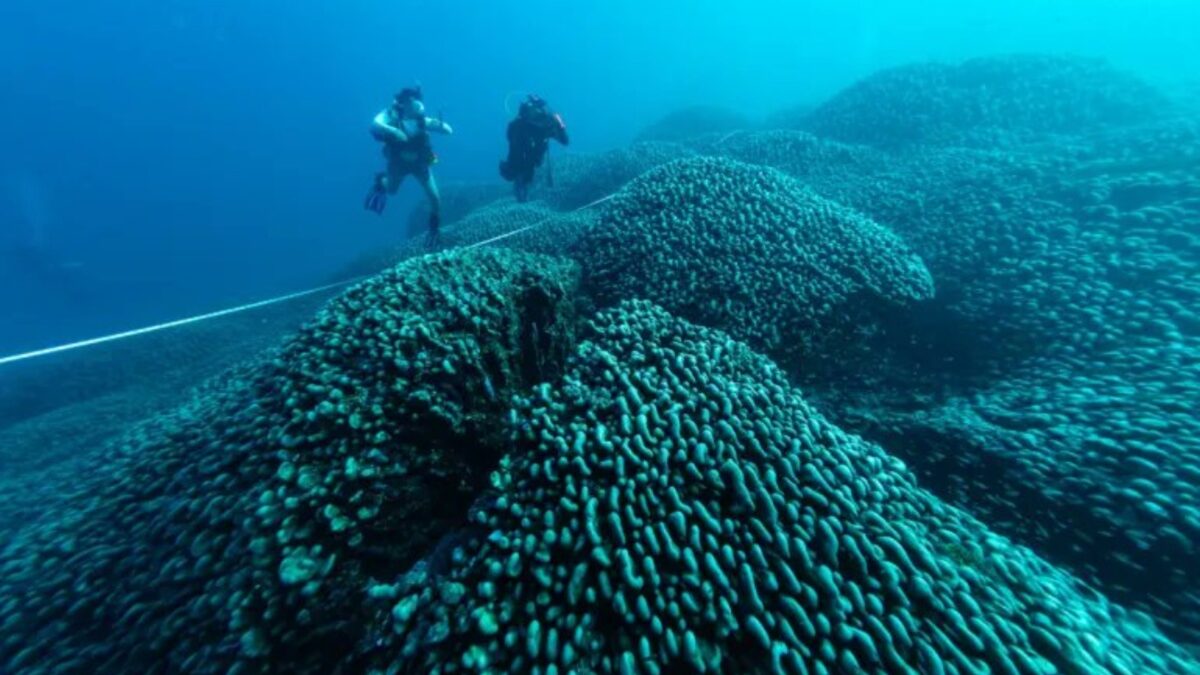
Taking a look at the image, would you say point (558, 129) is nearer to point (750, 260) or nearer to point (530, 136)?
point (530, 136)

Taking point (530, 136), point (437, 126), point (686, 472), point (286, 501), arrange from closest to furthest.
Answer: point (686, 472) < point (286, 501) < point (437, 126) < point (530, 136)

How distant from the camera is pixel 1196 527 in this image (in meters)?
3.40

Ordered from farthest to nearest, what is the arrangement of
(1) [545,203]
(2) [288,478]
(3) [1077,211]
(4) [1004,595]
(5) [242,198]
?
(5) [242,198] < (1) [545,203] < (3) [1077,211] < (2) [288,478] < (4) [1004,595]

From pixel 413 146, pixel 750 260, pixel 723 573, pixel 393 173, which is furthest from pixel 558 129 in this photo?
pixel 723 573

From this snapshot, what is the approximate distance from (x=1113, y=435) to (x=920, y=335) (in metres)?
2.36

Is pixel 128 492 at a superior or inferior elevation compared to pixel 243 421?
inferior

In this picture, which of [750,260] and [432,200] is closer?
[750,260]

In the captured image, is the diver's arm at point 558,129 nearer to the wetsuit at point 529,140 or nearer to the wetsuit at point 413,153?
the wetsuit at point 529,140

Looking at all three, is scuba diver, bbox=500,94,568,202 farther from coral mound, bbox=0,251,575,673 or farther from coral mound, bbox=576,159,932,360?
coral mound, bbox=0,251,575,673

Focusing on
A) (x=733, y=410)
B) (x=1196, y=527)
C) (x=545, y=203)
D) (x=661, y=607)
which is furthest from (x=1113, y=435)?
(x=545, y=203)

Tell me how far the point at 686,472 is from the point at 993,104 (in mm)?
16103

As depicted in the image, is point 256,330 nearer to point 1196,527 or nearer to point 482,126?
point 1196,527

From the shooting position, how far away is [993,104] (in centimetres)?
1368

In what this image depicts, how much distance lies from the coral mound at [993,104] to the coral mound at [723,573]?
1268 cm
